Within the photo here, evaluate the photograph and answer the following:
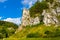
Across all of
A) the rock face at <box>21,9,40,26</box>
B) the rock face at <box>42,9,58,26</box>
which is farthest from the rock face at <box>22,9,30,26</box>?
the rock face at <box>42,9,58,26</box>

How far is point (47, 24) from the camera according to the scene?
150 m

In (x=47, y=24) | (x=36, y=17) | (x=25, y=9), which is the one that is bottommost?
(x=47, y=24)

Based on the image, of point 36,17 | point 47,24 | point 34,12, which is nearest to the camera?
point 47,24

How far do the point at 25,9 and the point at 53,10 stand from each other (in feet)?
127

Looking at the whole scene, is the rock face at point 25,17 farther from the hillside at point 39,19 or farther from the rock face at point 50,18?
the rock face at point 50,18

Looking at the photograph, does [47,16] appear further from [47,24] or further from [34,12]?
[34,12]

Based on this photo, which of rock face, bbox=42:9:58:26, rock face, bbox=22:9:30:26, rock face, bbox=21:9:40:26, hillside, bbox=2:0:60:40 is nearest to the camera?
hillside, bbox=2:0:60:40

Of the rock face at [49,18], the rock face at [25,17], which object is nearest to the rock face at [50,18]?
the rock face at [49,18]

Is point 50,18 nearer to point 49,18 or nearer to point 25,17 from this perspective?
point 49,18

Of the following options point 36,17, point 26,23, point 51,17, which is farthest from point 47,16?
point 26,23

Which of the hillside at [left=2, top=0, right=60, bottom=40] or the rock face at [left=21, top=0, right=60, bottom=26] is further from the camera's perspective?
the rock face at [left=21, top=0, right=60, bottom=26]

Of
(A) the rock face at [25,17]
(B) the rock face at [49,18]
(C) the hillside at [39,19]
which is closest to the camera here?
(C) the hillside at [39,19]

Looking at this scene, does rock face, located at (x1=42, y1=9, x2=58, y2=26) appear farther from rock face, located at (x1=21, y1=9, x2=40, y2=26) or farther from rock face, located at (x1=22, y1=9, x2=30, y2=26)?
rock face, located at (x1=22, y1=9, x2=30, y2=26)

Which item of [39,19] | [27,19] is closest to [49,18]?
[39,19]
